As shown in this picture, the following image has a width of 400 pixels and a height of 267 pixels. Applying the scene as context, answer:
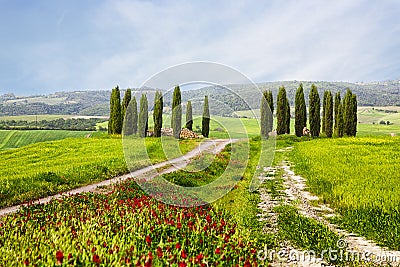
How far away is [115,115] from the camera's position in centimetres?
4906

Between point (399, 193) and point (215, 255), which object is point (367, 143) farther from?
point (215, 255)

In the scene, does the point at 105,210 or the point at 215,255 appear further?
the point at 105,210

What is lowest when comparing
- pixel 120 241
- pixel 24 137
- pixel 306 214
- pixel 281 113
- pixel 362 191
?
pixel 306 214

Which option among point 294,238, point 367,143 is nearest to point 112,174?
point 294,238

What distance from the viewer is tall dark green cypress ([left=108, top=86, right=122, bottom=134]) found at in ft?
160

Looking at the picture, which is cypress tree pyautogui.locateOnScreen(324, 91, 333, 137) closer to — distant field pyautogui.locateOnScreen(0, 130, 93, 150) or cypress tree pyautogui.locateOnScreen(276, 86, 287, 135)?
cypress tree pyautogui.locateOnScreen(276, 86, 287, 135)

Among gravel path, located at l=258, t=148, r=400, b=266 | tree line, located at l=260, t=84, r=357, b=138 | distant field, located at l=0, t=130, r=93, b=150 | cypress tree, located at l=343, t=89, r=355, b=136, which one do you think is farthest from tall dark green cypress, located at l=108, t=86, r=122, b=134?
gravel path, located at l=258, t=148, r=400, b=266

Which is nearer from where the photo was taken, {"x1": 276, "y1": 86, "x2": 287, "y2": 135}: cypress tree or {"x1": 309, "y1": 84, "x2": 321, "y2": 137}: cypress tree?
{"x1": 309, "y1": 84, "x2": 321, "y2": 137}: cypress tree

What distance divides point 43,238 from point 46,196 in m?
7.03

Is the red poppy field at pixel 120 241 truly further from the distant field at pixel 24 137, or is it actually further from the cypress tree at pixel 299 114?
the distant field at pixel 24 137

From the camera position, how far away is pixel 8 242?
242 inches

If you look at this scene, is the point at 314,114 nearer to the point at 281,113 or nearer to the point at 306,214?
the point at 281,113

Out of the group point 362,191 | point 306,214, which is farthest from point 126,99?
point 306,214

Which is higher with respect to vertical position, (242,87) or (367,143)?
(242,87)
